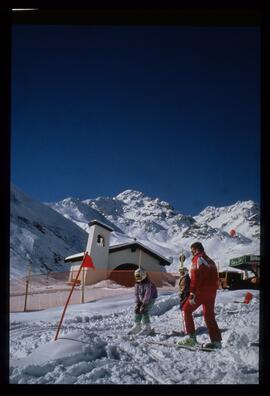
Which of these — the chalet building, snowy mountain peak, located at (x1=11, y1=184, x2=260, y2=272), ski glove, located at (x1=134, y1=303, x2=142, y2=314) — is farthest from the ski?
snowy mountain peak, located at (x1=11, y1=184, x2=260, y2=272)

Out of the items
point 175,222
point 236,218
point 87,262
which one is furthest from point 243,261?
point 87,262

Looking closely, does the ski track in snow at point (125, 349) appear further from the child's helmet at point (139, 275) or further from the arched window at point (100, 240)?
the arched window at point (100, 240)

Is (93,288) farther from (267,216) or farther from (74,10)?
(74,10)

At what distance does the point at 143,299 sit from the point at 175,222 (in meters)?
0.92

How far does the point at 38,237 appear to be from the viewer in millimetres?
4672

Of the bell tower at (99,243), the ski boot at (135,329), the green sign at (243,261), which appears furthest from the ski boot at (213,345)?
the bell tower at (99,243)

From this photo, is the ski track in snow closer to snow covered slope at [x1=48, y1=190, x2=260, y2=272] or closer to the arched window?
snow covered slope at [x1=48, y1=190, x2=260, y2=272]

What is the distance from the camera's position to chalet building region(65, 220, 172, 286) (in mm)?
4727

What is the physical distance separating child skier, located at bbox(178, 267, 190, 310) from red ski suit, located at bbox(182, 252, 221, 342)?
0.08 meters

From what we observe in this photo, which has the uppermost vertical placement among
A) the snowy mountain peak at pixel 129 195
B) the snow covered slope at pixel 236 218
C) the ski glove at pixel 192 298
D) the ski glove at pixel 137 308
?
the snowy mountain peak at pixel 129 195

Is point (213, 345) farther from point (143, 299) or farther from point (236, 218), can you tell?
point (236, 218)

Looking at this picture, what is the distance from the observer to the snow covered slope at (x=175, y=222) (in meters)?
4.55

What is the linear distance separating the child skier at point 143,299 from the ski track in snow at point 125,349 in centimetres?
7
